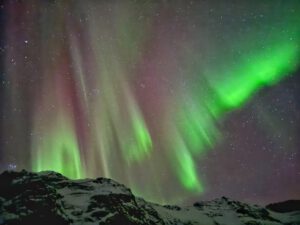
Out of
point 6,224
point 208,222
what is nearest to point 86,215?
point 6,224

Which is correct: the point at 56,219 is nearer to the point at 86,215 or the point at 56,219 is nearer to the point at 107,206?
the point at 86,215

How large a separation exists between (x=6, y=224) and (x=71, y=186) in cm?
5172

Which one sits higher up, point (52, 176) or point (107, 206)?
point (52, 176)

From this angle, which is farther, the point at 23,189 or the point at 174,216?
the point at 174,216

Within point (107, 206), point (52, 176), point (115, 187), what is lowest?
point (107, 206)

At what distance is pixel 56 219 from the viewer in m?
115

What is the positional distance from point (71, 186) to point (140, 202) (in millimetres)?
33830

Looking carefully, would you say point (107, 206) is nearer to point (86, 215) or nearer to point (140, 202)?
point (86, 215)

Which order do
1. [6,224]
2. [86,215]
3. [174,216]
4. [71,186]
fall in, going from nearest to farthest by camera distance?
[6,224] → [86,215] → [71,186] → [174,216]

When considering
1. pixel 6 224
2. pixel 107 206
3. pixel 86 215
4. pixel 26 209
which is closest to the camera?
pixel 6 224

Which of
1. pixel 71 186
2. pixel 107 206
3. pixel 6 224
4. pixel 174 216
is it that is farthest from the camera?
pixel 174 216

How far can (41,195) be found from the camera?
392 ft

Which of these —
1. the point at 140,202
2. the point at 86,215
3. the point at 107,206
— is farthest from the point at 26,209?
the point at 140,202

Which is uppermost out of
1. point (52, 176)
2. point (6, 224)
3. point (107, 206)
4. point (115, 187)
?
point (52, 176)
